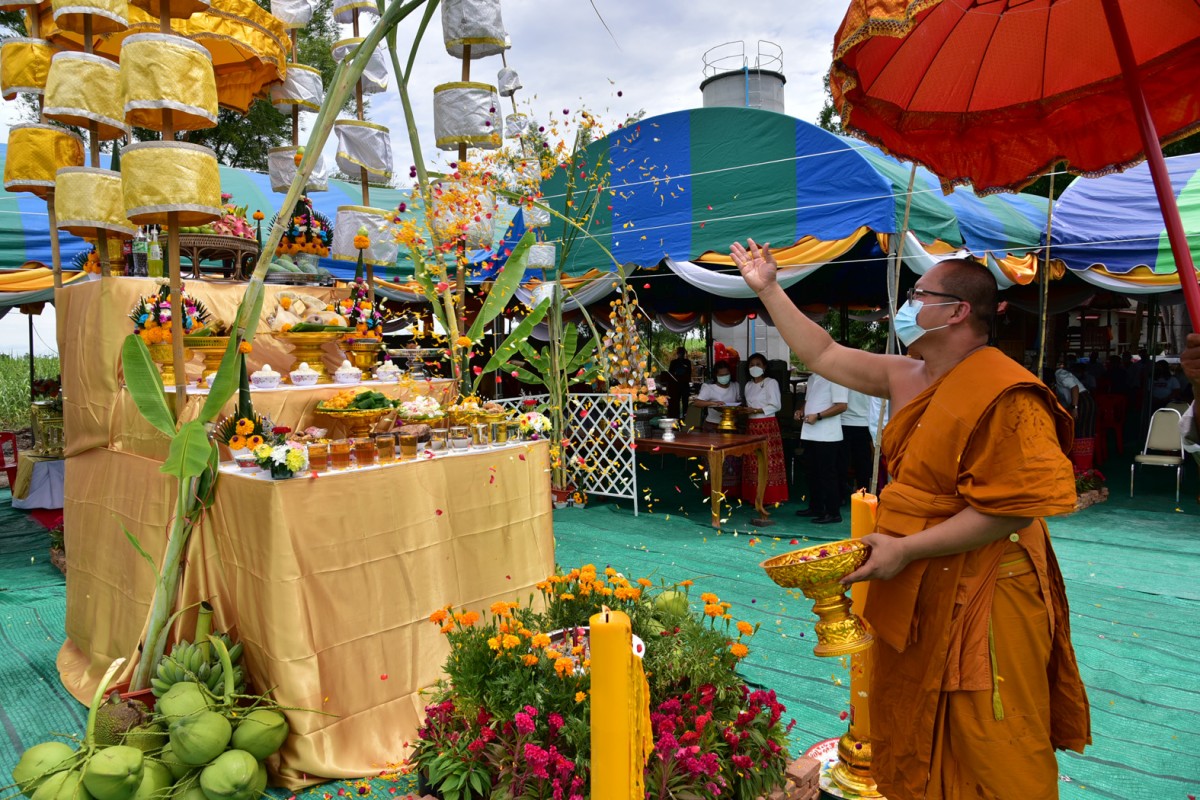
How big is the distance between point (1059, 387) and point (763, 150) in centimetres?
447

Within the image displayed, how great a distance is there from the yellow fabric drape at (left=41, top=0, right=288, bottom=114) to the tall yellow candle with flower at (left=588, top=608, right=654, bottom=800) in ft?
12.6

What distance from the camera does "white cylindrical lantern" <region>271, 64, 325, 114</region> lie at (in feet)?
14.5

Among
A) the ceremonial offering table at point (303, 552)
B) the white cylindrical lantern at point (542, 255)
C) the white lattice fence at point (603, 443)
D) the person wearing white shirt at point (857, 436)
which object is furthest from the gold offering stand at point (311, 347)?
the person wearing white shirt at point (857, 436)

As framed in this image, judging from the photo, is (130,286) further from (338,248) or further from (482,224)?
(482,224)

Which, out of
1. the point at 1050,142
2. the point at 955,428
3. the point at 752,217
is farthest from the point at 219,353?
the point at 752,217

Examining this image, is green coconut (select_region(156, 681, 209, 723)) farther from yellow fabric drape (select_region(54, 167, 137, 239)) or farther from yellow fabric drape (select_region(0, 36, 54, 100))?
yellow fabric drape (select_region(0, 36, 54, 100))

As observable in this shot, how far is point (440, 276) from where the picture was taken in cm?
438

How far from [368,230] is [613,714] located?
3767 millimetres

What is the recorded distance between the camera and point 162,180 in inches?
104

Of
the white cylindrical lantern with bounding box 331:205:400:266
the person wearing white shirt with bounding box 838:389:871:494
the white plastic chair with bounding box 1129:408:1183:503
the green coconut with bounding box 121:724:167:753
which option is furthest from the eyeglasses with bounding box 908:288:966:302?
the white plastic chair with bounding box 1129:408:1183:503

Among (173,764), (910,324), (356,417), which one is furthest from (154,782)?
(910,324)

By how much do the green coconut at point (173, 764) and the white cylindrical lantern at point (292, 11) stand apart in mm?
3845

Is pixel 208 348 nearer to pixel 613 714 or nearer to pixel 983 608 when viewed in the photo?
pixel 613 714

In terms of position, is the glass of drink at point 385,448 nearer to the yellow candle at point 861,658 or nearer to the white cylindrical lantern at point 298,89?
the yellow candle at point 861,658
